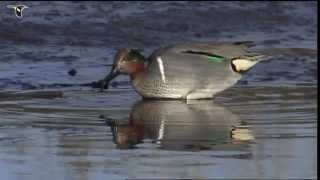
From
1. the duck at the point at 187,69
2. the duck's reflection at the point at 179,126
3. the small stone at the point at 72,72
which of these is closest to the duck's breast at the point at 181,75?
the duck at the point at 187,69

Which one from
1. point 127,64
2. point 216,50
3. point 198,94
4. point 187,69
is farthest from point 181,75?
point 127,64

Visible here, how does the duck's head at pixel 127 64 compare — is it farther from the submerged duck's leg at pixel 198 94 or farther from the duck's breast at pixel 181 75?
the submerged duck's leg at pixel 198 94

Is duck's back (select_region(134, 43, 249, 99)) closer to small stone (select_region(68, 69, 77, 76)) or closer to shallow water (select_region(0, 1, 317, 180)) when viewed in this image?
shallow water (select_region(0, 1, 317, 180))

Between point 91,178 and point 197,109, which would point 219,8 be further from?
point 91,178

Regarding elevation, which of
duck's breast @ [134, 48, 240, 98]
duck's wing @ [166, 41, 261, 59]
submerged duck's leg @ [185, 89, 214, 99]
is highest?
duck's wing @ [166, 41, 261, 59]

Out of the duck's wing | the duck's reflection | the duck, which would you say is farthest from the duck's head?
the duck's reflection

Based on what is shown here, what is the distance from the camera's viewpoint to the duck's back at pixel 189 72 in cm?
1016

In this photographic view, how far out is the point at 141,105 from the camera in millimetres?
9930

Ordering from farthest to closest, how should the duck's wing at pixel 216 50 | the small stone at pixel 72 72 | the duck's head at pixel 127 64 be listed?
the small stone at pixel 72 72 < the duck's head at pixel 127 64 < the duck's wing at pixel 216 50

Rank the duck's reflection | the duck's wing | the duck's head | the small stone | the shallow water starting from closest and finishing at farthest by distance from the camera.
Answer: the shallow water → the duck's reflection → the duck's wing → the duck's head → the small stone

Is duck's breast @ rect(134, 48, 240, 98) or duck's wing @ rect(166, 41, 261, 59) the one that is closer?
duck's breast @ rect(134, 48, 240, 98)

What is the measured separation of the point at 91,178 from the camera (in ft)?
22.7

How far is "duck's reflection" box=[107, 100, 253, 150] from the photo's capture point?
316 inches

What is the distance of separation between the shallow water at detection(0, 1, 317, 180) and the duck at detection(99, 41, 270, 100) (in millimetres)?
110
